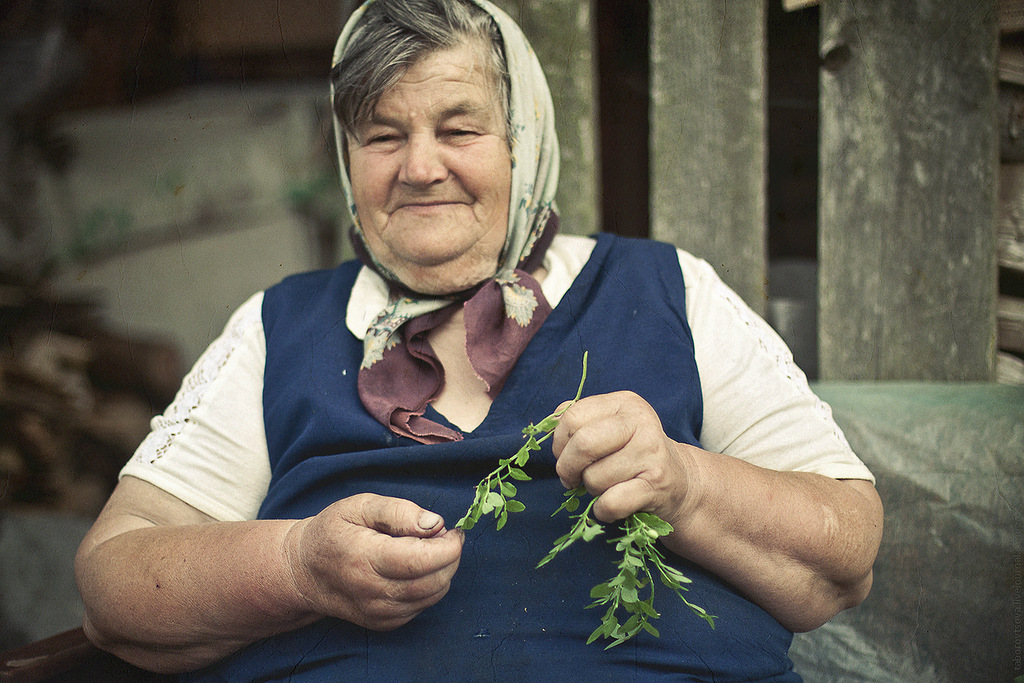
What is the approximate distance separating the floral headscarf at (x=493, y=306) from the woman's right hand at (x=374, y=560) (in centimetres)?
26

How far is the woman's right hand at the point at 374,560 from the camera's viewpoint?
1102mm

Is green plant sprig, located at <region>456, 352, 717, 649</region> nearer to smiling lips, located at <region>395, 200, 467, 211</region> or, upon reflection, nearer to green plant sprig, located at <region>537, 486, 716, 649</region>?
green plant sprig, located at <region>537, 486, 716, 649</region>

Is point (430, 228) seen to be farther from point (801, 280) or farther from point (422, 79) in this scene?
point (801, 280)

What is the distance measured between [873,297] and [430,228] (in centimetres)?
115

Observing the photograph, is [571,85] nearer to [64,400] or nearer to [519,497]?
[519,497]

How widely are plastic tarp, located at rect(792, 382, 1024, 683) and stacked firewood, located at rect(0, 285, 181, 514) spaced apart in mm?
2386

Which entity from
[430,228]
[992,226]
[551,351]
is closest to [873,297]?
[992,226]

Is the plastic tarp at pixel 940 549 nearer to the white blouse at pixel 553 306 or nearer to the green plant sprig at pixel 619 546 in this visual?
the white blouse at pixel 553 306

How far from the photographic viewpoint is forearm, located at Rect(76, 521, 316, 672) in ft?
4.04

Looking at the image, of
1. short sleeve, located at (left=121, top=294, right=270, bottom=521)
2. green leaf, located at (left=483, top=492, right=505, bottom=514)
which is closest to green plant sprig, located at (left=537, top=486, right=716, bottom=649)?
green leaf, located at (left=483, top=492, right=505, bottom=514)

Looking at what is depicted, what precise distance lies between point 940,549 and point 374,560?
1236mm

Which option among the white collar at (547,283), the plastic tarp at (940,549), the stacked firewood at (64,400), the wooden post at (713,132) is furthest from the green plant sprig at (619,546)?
the stacked firewood at (64,400)

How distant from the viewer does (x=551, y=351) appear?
142 centimetres

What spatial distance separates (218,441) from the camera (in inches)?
58.6
